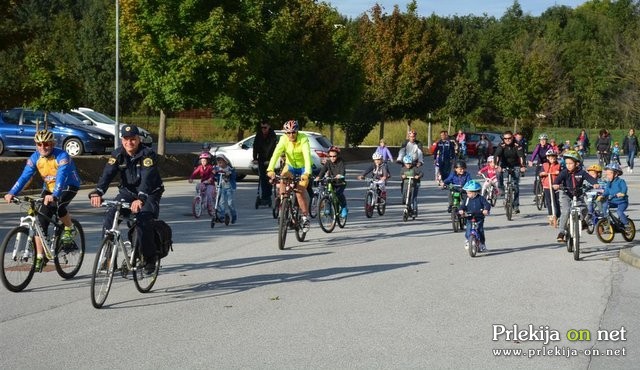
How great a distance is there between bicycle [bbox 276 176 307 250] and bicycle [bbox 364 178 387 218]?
513 cm

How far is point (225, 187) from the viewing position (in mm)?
18156

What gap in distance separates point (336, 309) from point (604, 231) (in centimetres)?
775

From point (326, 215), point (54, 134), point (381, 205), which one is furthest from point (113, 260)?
point (54, 134)

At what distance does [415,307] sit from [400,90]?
49207 mm

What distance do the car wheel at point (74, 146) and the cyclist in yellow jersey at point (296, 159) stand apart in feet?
61.4

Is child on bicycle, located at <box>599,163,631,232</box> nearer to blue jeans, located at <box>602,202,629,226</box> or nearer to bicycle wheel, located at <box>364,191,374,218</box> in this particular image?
blue jeans, located at <box>602,202,629,226</box>

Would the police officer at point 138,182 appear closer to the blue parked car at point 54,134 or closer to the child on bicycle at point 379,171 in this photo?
the child on bicycle at point 379,171

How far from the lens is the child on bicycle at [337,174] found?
690 inches

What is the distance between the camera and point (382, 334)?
8.48m

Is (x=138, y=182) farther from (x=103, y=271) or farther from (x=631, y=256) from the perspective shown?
(x=631, y=256)

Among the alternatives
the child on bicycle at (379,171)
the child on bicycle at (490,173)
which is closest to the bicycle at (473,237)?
the child on bicycle at (379,171)

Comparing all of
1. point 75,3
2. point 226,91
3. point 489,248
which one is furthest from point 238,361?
point 75,3

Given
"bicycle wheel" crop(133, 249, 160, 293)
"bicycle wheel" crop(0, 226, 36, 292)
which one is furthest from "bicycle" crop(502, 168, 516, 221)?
"bicycle wheel" crop(0, 226, 36, 292)

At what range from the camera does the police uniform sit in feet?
32.5
